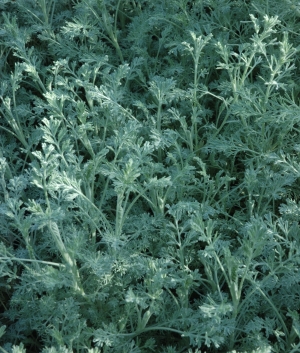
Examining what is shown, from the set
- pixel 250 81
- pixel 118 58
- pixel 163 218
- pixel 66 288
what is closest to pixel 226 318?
pixel 163 218

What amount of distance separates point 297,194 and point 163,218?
622mm

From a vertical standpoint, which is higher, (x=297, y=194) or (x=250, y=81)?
(x=250, y=81)

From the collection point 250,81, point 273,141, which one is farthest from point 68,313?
point 250,81

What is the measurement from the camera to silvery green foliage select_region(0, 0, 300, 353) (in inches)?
76.0

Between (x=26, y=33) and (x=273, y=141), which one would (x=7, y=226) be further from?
(x=273, y=141)

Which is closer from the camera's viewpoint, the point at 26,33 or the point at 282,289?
the point at 282,289

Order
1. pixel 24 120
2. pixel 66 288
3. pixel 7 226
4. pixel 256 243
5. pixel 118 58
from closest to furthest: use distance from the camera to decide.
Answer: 1. pixel 256 243
2. pixel 66 288
3. pixel 7 226
4. pixel 24 120
5. pixel 118 58

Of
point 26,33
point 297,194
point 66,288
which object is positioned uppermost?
point 26,33

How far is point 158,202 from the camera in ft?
7.25

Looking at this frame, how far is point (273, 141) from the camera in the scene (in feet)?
8.18

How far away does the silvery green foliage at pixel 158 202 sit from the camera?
1.93 m

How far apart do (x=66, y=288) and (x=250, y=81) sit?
53.8 inches

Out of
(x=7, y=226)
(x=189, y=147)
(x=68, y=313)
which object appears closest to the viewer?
(x=68, y=313)

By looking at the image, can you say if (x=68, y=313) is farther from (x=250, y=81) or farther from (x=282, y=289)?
(x=250, y=81)
